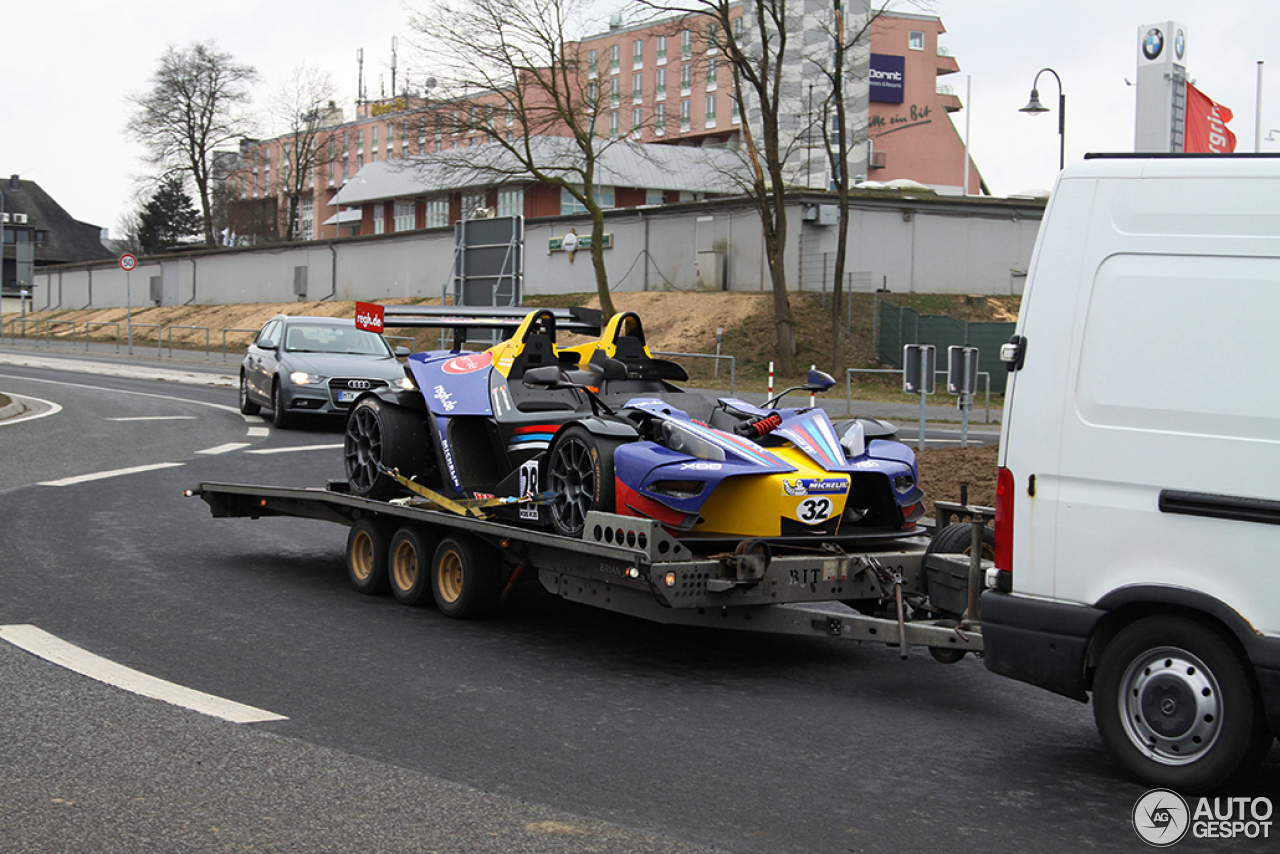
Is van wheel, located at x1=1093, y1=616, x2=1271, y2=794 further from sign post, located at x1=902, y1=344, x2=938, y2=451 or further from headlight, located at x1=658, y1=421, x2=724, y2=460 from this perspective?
sign post, located at x1=902, y1=344, x2=938, y2=451

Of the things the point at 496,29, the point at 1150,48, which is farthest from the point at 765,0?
the point at 1150,48

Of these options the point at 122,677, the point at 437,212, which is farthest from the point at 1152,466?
the point at 437,212

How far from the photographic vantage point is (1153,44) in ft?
76.7

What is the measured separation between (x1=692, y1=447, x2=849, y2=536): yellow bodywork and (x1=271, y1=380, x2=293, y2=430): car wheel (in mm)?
13997

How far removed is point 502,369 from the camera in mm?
8578

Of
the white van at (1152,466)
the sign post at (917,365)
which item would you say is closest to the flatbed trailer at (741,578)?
the white van at (1152,466)

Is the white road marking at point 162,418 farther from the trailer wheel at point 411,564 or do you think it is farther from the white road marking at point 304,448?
the trailer wheel at point 411,564

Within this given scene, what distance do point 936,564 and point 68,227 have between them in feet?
433

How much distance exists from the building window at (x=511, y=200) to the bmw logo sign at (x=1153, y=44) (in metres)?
48.1

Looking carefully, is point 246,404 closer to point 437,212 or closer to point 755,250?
point 755,250

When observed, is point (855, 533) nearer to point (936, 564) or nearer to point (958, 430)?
point (936, 564)

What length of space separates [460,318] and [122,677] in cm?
351

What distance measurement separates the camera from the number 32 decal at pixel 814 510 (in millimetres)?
6750

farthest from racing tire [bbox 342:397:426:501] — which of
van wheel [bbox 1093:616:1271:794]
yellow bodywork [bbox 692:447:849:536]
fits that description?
van wheel [bbox 1093:616:1271:794]
